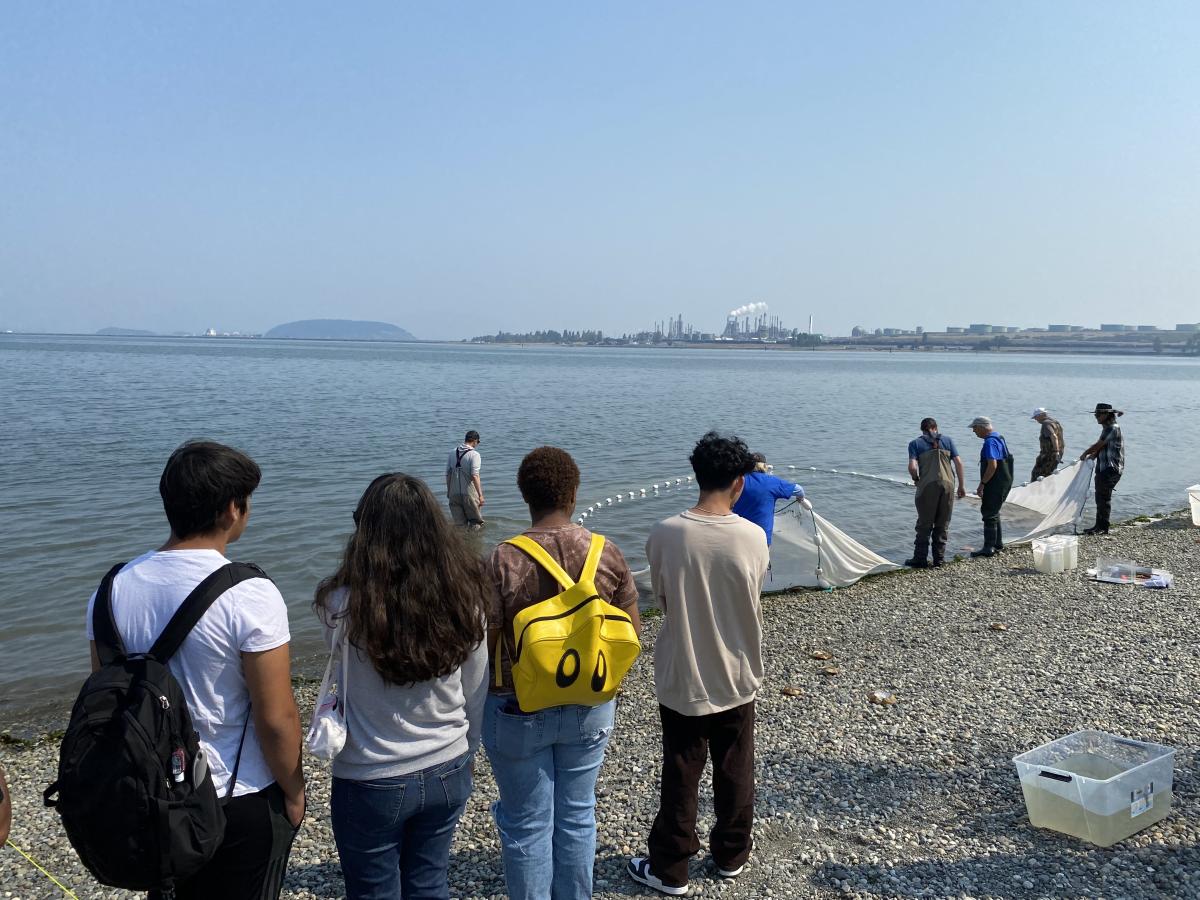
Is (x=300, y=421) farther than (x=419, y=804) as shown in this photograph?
Yes

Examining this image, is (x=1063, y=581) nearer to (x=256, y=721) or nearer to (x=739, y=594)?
(x=739, y=594)

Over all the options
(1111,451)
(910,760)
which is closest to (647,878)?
(910,760)

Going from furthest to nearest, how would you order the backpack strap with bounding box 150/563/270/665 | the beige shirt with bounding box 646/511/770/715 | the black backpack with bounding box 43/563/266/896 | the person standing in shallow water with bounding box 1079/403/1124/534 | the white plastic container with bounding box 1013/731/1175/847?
1. the person standing in shallow water with bounding box 1079/403/1124/534
2. the white plastic container with bounding box 1013/731/1175/847
3. the beige shirt with bounding box 646/511/770/715
4. the backpack strap with bounding box 150/563/270/665
5. the black backpack with bounding box 43/563/266/896

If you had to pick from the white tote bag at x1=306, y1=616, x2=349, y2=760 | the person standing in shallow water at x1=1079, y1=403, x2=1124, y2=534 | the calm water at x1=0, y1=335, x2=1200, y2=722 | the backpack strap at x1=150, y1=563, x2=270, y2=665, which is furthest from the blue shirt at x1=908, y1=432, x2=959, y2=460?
the backpack strap at x1=150, y1=563, x2=270, y2=665

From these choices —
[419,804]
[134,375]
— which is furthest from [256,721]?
[134,375]

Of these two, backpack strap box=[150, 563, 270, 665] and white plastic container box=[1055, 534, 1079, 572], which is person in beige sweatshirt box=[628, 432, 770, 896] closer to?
backpack strap box=[150, 563, 270, 665]

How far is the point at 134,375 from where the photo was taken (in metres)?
65.6

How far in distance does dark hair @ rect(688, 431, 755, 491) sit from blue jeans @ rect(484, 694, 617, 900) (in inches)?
42.7

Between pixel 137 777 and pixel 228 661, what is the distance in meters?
0.37

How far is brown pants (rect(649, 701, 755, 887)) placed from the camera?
12.6 feet

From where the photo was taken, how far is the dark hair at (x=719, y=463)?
3830 mm

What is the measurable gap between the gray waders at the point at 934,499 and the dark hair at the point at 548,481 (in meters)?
9.10

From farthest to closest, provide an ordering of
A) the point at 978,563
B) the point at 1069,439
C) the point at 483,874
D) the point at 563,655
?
the point at 1069,439 < the point at 978,563 < the point at 483,874 < the point at 563,655

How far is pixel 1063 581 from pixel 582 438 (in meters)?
21.7
